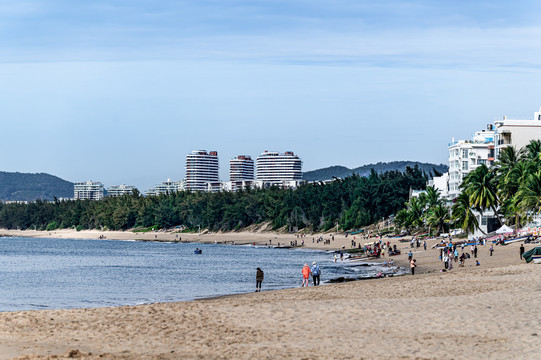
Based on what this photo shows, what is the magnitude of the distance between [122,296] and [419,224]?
92.4 m

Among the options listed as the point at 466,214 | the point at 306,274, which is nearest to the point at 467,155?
the point at 466,214

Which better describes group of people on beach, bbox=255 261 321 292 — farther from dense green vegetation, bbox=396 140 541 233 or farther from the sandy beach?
dense green vegetation, bbox=396 140 541 233

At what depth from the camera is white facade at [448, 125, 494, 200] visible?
426 ft

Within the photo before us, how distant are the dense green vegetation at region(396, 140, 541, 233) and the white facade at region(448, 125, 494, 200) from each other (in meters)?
14.9

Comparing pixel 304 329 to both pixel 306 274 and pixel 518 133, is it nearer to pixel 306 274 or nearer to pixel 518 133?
pixel 306 274

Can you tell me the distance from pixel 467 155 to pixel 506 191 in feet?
110

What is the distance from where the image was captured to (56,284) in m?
63.1

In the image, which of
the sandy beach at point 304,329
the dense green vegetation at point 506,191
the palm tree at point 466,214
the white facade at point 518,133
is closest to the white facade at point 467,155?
the white facade at point 518,133

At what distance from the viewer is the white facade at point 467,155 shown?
426 feet

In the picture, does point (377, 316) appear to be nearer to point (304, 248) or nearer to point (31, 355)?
point (31, 355)

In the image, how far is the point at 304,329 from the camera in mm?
24875

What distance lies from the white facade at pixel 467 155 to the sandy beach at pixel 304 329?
318 ft

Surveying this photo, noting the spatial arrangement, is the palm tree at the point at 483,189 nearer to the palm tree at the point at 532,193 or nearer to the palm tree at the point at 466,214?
the palm tree at the point at 466,214

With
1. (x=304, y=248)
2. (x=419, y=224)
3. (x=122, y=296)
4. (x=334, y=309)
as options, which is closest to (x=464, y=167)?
(x=419, y=224)
